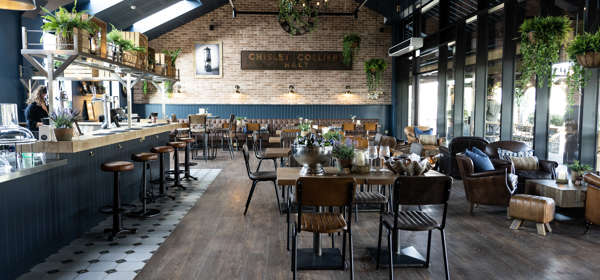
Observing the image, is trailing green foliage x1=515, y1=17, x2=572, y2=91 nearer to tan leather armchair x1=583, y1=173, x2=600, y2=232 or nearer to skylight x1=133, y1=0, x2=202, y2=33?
tan leather armchair x1=583, y1=173, x2=600, y2=232

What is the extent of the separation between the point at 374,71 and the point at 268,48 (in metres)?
3.64

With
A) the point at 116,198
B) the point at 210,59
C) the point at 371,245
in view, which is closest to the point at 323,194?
the point at 371,245

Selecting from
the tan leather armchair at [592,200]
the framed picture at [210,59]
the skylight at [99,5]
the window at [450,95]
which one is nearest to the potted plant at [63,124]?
the tan leather armchair at [592,200]

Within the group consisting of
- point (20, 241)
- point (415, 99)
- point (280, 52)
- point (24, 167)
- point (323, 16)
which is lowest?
point (20, 241)

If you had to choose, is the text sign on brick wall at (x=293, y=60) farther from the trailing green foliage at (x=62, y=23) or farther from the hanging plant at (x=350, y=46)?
the trailing green foliage at (x=62, y=23)

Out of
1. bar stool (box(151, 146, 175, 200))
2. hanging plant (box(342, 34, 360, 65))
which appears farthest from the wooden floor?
hanging plant (box(342, 34, 360, 65))

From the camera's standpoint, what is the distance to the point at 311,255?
3463 millimetres

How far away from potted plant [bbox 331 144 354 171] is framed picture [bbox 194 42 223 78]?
413 inches

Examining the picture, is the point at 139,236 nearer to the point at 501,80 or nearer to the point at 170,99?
the point at 501,80

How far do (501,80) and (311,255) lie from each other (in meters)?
5.30

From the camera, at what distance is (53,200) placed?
361 cm

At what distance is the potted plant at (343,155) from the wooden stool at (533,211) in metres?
2.24

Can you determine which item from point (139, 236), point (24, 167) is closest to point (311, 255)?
point (139, 236)

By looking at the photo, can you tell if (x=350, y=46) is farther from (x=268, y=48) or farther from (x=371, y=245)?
(x=371, y=245)
